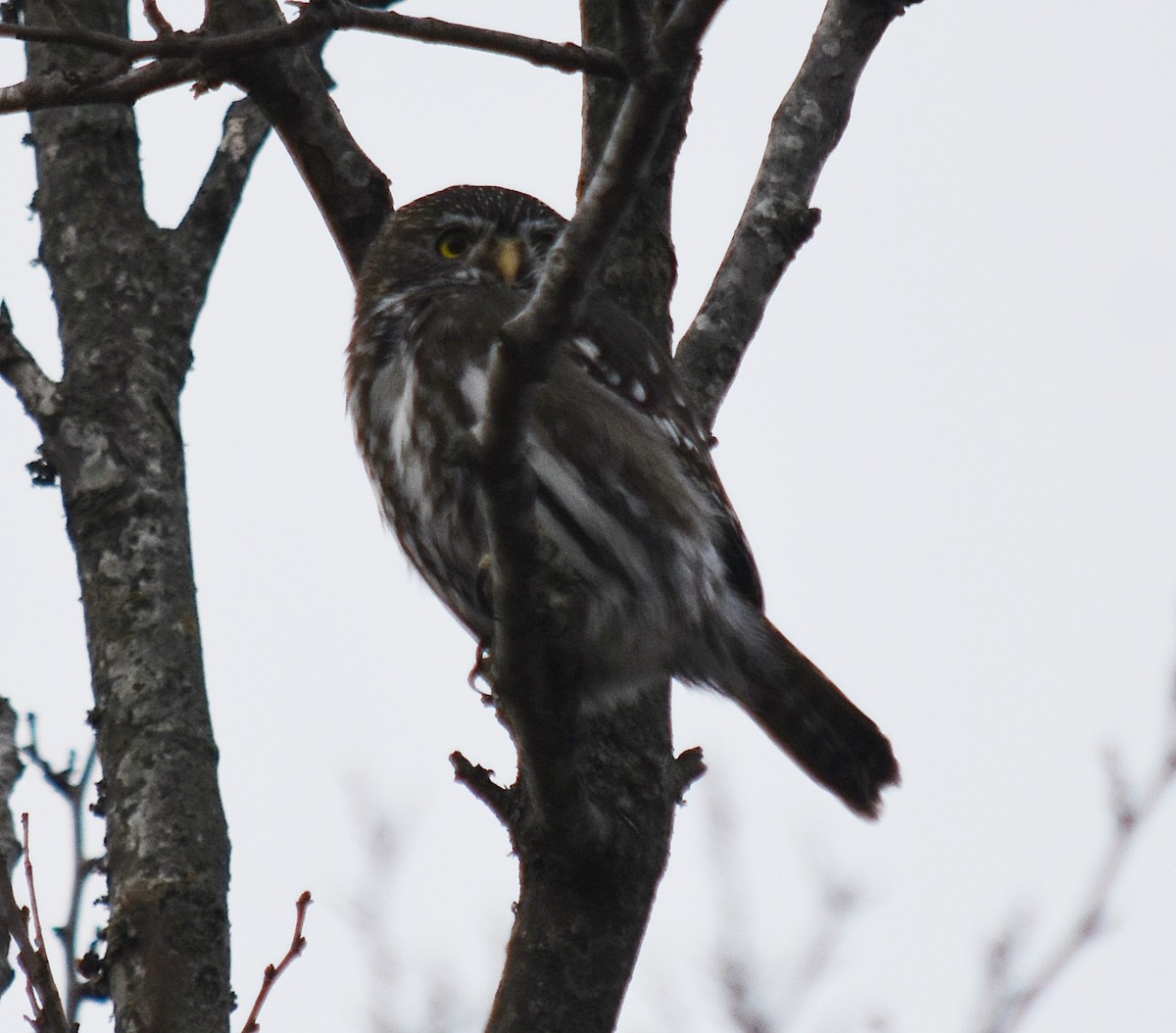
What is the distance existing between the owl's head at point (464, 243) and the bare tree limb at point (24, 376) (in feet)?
4.38

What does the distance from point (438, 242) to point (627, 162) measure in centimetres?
283

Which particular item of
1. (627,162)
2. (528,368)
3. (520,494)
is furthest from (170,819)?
(627,162)

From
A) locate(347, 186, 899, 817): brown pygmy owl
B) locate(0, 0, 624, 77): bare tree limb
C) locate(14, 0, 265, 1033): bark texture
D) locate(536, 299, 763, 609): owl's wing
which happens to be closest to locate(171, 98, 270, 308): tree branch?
locate(14, 0, 265, 1033): bark texture

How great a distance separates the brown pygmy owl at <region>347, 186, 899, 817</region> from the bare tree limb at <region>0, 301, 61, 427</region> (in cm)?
83

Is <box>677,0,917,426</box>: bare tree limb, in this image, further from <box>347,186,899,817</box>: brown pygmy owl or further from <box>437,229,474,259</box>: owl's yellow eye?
<box>437,229,474,259</box>: owl's yellow eye

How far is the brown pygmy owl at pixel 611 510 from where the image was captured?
3.87 m

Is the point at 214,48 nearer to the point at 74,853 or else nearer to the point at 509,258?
the point at 74,853

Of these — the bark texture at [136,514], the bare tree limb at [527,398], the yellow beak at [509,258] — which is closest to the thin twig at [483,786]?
the bare tree limb at [527,398]

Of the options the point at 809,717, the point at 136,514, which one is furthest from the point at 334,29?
the point at 809,717

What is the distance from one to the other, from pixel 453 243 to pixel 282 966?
2878 mm

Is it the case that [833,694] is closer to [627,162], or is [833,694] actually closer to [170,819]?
[170,819]

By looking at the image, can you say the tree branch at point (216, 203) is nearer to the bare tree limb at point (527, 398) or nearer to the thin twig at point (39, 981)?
the bare tree limb at point (527, 398)

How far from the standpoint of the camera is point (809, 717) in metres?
4.15

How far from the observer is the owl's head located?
4.84 metres
